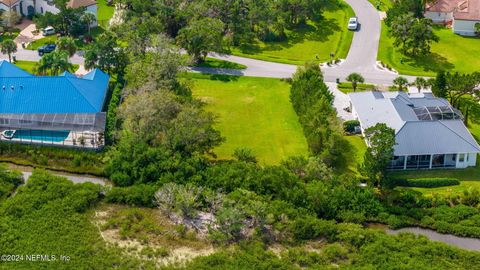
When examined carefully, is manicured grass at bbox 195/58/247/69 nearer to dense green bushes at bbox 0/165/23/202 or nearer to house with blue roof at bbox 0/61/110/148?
house with blue roof at bbox 0/61/110/148

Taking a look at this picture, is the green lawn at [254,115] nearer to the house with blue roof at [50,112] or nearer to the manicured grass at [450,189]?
the manicured grass at [450,189]

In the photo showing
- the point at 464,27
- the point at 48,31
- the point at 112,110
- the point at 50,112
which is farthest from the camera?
the point at 464,27

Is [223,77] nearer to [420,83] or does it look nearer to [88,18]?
[88,18]

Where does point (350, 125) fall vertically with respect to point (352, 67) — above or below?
below

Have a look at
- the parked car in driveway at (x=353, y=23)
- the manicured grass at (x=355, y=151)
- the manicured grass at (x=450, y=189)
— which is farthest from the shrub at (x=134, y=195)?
the parked car in driveway at (x=353, y=23)

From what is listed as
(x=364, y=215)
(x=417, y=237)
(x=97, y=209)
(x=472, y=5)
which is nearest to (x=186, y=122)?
(x=97, y=209)

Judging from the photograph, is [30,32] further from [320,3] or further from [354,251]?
[354,251]

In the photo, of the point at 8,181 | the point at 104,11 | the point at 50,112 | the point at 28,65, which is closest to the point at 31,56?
the point at 28,65

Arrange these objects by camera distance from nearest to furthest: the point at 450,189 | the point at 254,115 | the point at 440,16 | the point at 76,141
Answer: the point at 450,189 < the point at 76,141 < the point at 254,115 < the point at 440,16
